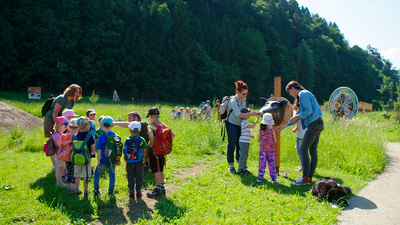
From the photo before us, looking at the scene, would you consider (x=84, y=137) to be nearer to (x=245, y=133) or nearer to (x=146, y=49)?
(x=245, y=133)

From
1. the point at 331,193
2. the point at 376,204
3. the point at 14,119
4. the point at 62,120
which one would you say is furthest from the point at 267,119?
the point at 14,119

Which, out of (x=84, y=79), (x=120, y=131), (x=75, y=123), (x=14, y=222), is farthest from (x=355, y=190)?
A: (x=84, y=79)

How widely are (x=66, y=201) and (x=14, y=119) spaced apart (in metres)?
7.22

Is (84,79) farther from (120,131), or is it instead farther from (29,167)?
(29,167)

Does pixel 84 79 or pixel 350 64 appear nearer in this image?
pixel 84 79

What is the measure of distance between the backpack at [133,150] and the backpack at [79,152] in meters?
0.68

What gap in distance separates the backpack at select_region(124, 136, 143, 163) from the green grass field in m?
0.72

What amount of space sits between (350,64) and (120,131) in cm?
9570

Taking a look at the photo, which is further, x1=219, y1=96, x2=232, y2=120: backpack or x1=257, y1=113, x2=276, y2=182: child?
x1=219, y1=96, x2=232, y2=120: backpack

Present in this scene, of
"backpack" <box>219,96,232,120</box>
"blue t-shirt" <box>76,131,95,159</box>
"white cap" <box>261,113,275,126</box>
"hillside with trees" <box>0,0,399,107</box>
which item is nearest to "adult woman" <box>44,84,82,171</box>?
"blue t-shirt" <box>76,131,95,159</box>

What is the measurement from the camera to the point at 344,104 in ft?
55.3

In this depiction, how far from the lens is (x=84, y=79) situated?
4556cm

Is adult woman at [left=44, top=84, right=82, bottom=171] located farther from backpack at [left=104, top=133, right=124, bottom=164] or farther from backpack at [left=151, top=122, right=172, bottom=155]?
backpack at [left=151, top=122, right=172, bottom=155]

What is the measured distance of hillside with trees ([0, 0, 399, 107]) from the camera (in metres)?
42.5
